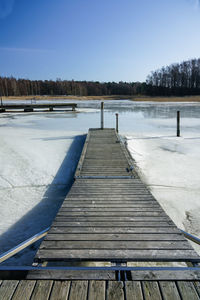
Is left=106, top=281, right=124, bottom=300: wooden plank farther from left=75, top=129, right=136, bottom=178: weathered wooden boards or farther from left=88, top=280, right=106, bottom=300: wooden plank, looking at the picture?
left=75, top=129, right=136, bottom=178: weathered wooden boards

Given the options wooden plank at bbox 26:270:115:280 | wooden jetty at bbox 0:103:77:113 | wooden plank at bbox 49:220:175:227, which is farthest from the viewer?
wooden jetty at bbox 0:103:77:113

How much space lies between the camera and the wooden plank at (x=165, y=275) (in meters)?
1.69

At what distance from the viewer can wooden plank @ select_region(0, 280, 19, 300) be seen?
5.00 ft

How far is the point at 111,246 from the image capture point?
2076mm

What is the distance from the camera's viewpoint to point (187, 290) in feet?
5.15

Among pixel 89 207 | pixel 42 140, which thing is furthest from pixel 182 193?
pixel 42 140

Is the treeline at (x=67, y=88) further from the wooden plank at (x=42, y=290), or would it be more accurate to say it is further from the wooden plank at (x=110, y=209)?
the wooden plank at (x=42, y=290)

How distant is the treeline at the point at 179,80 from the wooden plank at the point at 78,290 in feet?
236

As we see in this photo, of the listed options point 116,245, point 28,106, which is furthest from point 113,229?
point 28,106

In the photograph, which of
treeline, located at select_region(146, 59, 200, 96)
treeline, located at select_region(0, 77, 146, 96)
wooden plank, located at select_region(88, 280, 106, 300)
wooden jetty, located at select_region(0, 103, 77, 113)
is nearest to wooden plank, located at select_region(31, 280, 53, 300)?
wooden plank, located at select_region(88, 280, 106, 300)

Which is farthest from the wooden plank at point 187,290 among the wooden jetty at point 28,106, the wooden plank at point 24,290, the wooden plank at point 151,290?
the wooden jetty at point 28,106

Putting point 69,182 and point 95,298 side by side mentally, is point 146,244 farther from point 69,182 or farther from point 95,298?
point 69,182

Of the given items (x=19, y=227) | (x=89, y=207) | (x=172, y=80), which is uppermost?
(x=172, y=80)

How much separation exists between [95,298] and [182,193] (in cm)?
338
